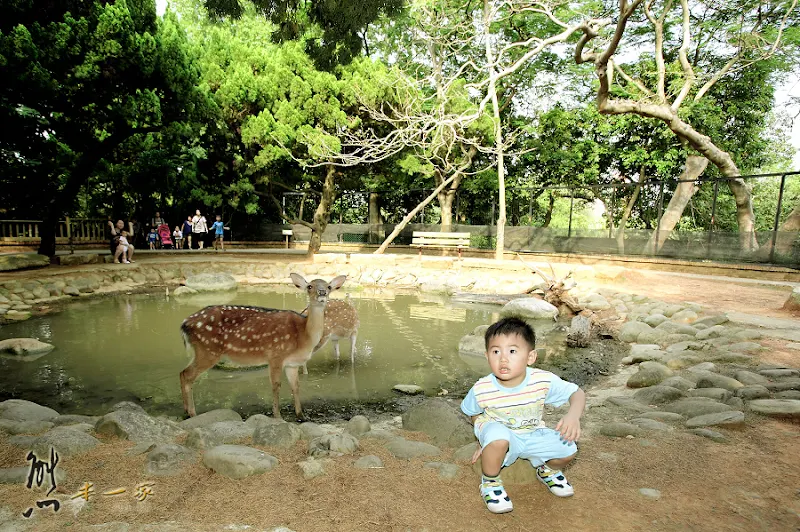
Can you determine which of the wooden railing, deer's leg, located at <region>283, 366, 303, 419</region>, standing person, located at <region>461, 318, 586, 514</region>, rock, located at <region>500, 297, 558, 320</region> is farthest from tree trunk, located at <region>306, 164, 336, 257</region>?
standing person, located at <region>461, 318, 586, 514</region>

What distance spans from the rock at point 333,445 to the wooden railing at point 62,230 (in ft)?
55.5

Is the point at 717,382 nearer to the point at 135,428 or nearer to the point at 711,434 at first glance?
the point at 711,434

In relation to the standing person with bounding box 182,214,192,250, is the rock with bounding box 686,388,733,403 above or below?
below

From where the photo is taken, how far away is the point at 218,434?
3.34 metres

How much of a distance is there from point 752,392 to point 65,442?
5267 millimetres

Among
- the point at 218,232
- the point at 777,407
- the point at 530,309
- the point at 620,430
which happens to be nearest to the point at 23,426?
the point at 620,430

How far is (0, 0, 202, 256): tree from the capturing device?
422 inches

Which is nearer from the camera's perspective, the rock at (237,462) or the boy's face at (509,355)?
the boy's face at (509,355)

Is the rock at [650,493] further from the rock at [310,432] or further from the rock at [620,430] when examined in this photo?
the rock at [310,432]

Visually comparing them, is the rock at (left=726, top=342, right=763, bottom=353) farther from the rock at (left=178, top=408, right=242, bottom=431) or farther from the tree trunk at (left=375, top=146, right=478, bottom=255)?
the tree trunk at (left=375, top=146, right=478, bottom=255)

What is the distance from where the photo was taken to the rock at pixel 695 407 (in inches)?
146

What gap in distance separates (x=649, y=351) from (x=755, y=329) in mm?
1742

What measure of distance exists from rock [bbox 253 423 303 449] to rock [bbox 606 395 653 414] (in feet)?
9.24

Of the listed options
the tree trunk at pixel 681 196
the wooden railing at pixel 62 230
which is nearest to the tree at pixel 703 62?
the tree trunk at pixel 681 196
